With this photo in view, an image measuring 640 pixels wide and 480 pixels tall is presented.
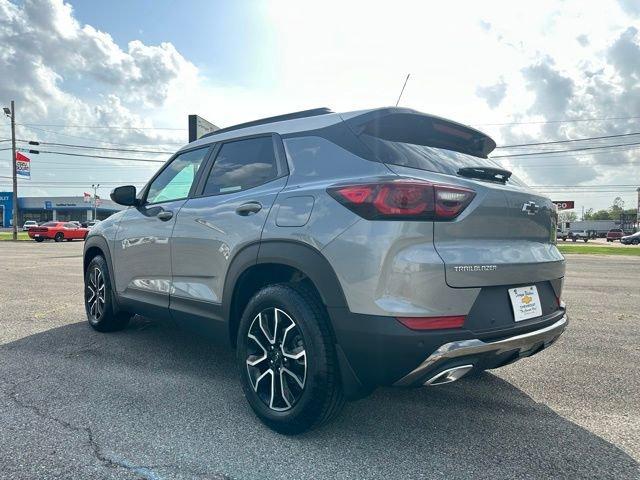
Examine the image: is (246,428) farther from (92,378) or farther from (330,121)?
(330,121)

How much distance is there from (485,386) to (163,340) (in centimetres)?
298

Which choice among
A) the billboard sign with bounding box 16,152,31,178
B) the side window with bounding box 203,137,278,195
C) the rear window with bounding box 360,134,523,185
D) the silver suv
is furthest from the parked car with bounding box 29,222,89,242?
the rear window with bounding box 360,134,523,185

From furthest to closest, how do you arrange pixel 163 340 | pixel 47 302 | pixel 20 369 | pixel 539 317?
pixel 47 302
pixel 163 340
pixel 20 369
pixel 539 317

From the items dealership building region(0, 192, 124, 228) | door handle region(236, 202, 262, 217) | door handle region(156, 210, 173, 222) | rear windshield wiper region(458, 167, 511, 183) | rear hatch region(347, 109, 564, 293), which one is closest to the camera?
rear hatch region(347, 109, 564, 293)

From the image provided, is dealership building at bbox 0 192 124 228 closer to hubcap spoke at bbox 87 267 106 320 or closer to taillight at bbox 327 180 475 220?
hubcap spoke at bbox 87 267 106 320

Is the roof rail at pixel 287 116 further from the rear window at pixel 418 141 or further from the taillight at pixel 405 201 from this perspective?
the taillight at pixel 405 201

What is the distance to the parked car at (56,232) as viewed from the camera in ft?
95.1

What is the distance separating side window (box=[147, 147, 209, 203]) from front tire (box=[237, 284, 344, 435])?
1.46m

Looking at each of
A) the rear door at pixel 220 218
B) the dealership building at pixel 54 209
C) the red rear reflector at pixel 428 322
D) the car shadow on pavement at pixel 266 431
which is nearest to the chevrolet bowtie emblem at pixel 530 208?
the red rear reflector at pixel 428 322

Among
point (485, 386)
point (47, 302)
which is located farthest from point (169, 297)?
point (47, 302)

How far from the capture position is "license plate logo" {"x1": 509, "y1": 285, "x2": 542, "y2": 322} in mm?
2508

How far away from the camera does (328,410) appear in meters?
2.47

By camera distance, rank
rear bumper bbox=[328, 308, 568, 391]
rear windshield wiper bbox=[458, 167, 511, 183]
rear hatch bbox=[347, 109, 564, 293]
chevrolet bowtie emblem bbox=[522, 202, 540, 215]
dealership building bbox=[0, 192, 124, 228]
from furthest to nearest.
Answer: dealership building bbox=[0, 192, 124, 228], chevrolet bowtie emblem bbox=[522, 202, 540, 215], rear windshield wiper bbox=[458, 167, 511, 183], rear hatch bbox=[347, 109, 564, 293], rear bumper bbox=[328, 308, 568, 391]

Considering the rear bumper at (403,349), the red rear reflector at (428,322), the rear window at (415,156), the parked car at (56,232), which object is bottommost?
the parked car at (56,232)
